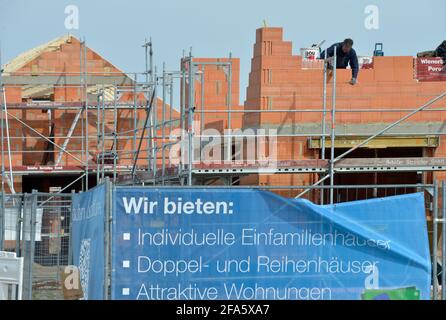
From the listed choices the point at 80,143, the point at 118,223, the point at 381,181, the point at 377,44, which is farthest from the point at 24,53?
the point at 118,223

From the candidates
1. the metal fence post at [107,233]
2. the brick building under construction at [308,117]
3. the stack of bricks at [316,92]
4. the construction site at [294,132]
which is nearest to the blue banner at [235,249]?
the metal fence post at [107,233]

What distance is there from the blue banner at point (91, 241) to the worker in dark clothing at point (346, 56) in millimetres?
6318

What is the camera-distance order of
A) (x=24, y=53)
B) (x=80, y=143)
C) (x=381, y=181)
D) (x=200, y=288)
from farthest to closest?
(x=24, y=53) < (x=80, y=143) < (x=381, y=181) < (x=200, y=288)

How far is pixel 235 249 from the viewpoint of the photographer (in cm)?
1116

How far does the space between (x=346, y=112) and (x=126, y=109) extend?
9.01m

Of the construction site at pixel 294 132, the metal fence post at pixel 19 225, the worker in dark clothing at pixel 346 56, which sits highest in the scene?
the worker in dark clothing at pixel 346 56

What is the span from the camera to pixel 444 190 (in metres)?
11.4

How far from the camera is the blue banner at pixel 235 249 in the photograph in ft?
36.6

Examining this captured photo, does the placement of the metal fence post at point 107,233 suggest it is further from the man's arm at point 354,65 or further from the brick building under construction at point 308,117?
the man's arm at point 354,65

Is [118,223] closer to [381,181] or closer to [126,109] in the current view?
[381,181]

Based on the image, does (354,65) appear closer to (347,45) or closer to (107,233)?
(347,45)

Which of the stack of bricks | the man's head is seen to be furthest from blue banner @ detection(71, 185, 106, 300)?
the man's head

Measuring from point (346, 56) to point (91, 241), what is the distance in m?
7.88

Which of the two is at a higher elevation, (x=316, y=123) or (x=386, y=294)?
(x=316, y=123)
